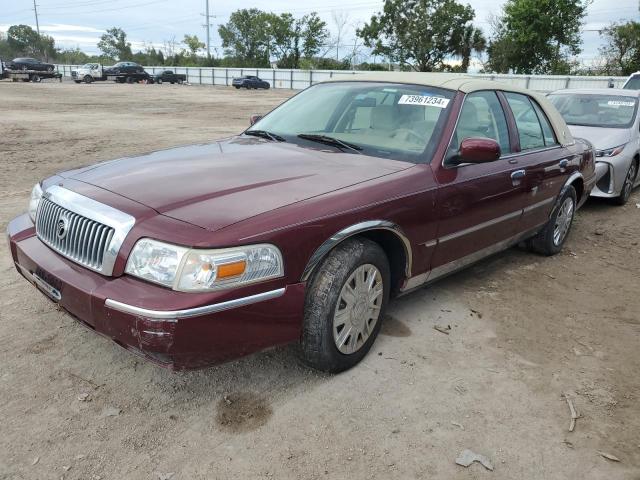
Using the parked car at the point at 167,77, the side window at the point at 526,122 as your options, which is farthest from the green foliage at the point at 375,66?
the side window at the point at 526,122

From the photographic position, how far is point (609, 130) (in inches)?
298

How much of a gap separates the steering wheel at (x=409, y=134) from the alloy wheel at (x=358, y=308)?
980 mm

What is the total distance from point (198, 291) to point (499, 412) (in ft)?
5.47

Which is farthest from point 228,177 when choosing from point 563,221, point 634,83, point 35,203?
point 634,83

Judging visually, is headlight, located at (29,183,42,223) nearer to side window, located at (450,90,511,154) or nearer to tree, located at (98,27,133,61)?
side window, located at (450,90,511,154)

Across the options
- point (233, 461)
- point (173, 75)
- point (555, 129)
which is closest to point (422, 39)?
point (173, 75)

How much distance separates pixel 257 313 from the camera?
8.16 feet

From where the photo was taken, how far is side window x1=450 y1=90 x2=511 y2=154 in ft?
12.1

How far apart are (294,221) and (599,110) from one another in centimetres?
719

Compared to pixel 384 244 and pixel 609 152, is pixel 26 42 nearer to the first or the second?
pixel 609 152

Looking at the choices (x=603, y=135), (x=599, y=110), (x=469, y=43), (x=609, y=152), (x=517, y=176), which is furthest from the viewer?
(x=469, y=43)

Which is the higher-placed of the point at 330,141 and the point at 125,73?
the point at 330,141

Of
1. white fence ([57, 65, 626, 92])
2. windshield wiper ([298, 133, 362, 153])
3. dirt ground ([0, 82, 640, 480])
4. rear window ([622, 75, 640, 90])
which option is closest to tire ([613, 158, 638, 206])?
dirt ground ([0, 82, 640, 480])

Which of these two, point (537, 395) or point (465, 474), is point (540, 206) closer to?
point (537, 395)
